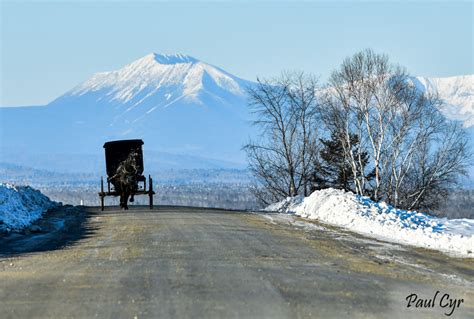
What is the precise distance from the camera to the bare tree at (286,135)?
57156 millimetres

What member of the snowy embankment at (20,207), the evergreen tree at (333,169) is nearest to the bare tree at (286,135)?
the evergreen tree at (333,169)

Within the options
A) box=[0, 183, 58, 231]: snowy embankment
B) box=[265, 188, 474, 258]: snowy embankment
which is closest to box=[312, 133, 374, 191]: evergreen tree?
box=[265, 188, 474, 258]: snowy embankment

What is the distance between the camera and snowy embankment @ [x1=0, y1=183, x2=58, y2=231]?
27348 mm

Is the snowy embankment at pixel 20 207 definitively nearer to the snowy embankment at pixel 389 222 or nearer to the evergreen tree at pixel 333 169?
the snowy embankment at pixel 389 222

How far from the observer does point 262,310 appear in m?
11.6

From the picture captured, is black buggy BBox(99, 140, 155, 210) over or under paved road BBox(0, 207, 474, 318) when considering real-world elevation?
over

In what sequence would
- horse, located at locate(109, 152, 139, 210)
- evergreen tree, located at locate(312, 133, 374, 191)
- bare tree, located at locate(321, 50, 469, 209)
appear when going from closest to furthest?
horse, located at locate(109, 152, 139, 210) → bare tree, located at locate(321, 50, 469, 209) → evergreen tree, located at locate(312, 133, 374, 191)

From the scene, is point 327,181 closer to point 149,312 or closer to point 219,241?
point 219,241

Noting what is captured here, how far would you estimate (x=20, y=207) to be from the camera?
111 feet

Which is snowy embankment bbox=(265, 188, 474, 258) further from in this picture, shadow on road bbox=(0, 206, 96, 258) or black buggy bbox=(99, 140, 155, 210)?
shadow on road bbox=(0, 206, 96, 258)

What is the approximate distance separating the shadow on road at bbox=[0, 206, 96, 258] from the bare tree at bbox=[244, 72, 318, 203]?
25812 mm

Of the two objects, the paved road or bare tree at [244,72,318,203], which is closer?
the paved road

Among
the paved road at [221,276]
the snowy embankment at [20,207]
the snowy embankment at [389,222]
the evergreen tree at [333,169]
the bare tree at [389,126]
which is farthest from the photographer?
the evergreen tree at [333,169]

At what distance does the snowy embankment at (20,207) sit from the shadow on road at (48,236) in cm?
56
